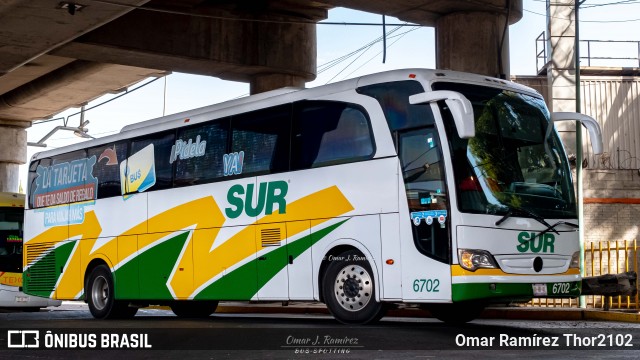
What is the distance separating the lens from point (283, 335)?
42.0 feet

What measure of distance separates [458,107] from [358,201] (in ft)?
7.15

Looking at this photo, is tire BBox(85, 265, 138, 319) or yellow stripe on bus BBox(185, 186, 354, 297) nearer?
yellow stripe on bus BBox(185, 186, 354, 297)

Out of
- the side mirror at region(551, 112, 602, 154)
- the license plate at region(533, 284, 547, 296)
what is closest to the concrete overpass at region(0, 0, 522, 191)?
the side mirror at region(551, 112, 602, 154)

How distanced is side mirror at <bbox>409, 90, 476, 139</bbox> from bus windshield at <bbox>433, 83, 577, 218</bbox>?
0.27m

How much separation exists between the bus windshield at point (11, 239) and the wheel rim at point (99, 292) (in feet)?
17.9

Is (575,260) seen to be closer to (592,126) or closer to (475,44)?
(592,126)

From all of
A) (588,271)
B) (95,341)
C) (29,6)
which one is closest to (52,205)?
(29,6)

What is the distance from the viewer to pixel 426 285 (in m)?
13.1

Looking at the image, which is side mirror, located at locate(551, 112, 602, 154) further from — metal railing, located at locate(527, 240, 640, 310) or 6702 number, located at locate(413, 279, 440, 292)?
metal railing, located at locate(527, 240, 640, 310)

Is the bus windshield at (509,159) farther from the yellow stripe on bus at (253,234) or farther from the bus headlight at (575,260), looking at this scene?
the yellow stripe on bus at (253,234)

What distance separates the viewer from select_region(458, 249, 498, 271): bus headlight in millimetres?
12828

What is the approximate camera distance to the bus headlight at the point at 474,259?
42.1 ft

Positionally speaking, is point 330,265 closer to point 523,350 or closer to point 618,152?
point 523,350

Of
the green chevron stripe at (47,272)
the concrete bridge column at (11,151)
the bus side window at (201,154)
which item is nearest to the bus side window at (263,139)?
the bus side window at (201,154)
